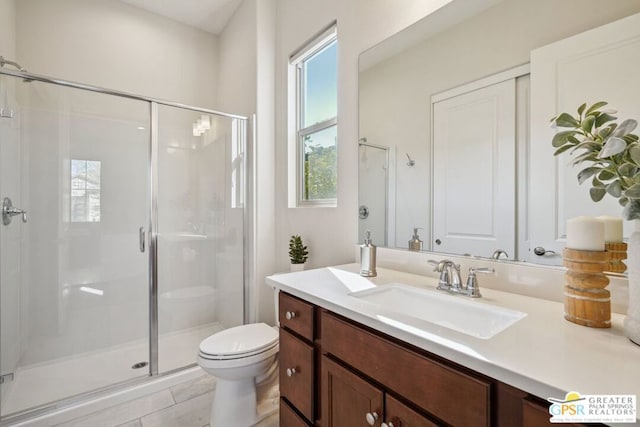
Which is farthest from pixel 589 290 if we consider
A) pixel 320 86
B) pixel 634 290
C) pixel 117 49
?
pixel 117 49

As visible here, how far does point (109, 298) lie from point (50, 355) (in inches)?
19.1

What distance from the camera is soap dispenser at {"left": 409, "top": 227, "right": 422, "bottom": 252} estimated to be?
4.52 feet

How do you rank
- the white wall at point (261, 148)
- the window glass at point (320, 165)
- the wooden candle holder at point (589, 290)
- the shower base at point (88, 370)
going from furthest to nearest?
the white wall at point (261, 148), the window glass at point (320, 165), the shower base at point (88, 370), the wooden candle holder at point (589, 290)

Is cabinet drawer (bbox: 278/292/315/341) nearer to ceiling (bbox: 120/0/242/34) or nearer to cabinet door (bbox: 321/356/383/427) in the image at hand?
cabinet door (bbox: 321/356/383/427)

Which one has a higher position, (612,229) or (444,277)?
(612,229)

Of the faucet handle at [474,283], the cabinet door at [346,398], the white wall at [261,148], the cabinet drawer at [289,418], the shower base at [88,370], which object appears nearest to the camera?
the cabinet door at [346,398]

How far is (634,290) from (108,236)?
2.90m

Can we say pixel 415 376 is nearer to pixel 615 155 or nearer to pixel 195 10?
pixel 615 155

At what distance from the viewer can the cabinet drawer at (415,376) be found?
614 mm

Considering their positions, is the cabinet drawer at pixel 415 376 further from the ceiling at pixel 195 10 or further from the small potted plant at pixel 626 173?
Answer: the ceiling at pixel 195 10

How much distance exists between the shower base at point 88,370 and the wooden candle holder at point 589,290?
2259mm

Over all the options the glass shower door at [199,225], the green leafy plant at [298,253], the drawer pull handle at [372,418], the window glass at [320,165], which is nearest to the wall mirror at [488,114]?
the window glass at [320,165]

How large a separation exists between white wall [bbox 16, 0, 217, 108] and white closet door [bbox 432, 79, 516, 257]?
2.61 m

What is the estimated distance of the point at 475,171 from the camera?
1171mm
